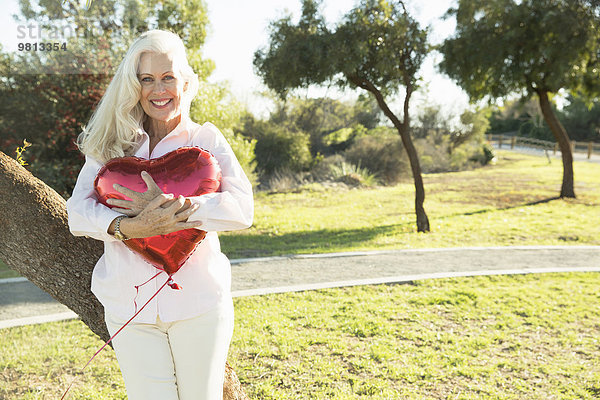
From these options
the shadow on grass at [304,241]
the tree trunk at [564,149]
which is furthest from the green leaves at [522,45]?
the shadow on grass at [304,241]

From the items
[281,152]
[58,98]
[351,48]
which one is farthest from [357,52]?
[281,152]

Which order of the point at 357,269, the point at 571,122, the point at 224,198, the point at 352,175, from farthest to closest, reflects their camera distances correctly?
the point at 571,122
the point at 352,175
the point at 357,269
the point at 224,198

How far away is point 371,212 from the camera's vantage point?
12.3 metres

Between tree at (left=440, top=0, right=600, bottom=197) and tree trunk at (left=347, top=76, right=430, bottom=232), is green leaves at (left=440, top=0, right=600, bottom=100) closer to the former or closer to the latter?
tree at (left=440, top=0, right=600, bottom=197)

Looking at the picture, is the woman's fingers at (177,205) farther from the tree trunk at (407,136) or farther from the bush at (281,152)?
the bush at (281,152)

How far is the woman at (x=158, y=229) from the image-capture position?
1.72 metres

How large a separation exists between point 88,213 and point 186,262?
0.39 metres

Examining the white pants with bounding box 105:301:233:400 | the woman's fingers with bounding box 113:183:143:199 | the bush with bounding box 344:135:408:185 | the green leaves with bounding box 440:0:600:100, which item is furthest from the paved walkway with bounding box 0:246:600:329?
the bush with bounding box 344:135:408:185

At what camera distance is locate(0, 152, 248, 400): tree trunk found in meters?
2.46

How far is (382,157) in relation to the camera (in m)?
19.5

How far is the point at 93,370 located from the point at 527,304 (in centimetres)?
451

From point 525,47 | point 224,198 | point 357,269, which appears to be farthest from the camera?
point 525,47

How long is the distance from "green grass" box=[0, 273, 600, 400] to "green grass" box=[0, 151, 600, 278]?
111 inches

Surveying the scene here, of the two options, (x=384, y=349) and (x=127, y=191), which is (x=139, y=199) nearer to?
(x=127, y=191)
